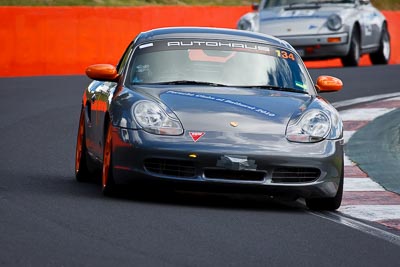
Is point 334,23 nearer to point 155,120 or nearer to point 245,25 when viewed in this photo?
point 245,25

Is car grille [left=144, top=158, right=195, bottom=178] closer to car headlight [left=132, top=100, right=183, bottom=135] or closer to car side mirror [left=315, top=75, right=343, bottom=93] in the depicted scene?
car headlight [left=132, top=100, right=183, bottom=135]

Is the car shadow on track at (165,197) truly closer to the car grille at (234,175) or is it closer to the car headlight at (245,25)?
the car grille at (234,175)

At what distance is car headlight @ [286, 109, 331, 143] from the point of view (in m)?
9.41

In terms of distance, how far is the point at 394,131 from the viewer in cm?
1386

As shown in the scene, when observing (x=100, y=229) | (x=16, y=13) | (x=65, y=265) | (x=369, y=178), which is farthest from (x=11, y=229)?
(x=16, y=13)

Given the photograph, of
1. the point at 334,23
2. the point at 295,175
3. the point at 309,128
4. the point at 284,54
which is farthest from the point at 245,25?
the point at 295,175

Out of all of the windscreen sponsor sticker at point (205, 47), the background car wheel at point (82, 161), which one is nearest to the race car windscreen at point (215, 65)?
the windscreen sponsor sticker at point (205, 47)

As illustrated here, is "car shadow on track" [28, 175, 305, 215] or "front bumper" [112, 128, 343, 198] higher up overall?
"front bumper" [112, 128, 343, 198]

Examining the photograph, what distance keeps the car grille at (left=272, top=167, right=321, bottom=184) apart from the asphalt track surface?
0.21m

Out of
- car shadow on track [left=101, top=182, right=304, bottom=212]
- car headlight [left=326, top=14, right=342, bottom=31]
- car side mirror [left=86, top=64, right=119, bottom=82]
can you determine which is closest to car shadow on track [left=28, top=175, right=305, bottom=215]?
car shadow on track [left=101, top=182, right=304, bottom=212]

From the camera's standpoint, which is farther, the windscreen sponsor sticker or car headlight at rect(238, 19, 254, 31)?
car headlight at rect(238, 19, 254, 31)

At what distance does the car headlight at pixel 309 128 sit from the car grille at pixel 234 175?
32cm

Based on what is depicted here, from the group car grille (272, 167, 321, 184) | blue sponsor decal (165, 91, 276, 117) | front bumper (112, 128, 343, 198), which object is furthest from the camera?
blue sponsor decal (165, 91, 276, 117)

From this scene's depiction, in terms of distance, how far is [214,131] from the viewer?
9.30 m
